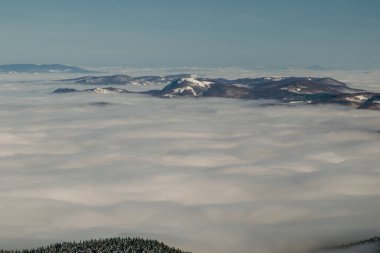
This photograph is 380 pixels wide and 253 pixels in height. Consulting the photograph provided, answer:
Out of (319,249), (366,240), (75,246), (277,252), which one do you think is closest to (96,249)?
(75,246)

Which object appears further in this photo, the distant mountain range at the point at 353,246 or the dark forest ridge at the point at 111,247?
the distant mountain range at the point at 353,246

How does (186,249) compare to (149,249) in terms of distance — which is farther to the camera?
(186,249)

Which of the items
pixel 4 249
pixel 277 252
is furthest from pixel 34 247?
pixel 277 252

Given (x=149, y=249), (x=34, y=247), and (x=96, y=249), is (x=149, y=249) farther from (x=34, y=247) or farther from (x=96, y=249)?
(x=34, y=247)

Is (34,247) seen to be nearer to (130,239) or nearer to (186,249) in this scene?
(130,239)

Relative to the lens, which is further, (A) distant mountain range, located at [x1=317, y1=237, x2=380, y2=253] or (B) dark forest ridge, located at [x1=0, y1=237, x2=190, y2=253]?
(A) distant mountain range, located at [x1=317, y1=237, x2=380, y2=253]

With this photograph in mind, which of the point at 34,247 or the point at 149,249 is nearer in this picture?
the point at 149,249

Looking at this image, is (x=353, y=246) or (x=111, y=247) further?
(x=353, y=246)

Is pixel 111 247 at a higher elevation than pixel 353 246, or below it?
higher

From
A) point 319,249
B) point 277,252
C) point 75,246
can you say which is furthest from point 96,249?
point 319,249
